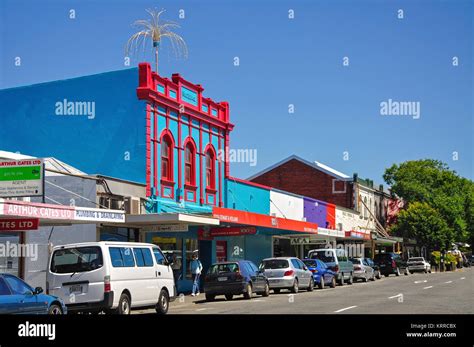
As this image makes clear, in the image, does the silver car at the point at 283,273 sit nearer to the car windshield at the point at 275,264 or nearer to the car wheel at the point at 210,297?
the car windshield at the point at 275,264

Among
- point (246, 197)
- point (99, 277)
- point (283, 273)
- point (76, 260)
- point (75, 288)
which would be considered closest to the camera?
point (99, 277)

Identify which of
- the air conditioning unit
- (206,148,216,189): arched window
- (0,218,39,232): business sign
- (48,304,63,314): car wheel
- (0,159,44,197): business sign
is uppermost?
(206,148,216,189): arched window

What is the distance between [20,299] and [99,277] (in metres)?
3.70

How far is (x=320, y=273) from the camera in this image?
116 ft

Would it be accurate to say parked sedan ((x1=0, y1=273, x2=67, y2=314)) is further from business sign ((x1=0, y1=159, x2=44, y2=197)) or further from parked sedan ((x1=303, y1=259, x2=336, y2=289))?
parked sedan ((x1=303, y1=259, x2=336, y2=289))

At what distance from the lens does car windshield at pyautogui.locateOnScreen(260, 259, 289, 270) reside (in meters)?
31.2

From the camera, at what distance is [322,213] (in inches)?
2178

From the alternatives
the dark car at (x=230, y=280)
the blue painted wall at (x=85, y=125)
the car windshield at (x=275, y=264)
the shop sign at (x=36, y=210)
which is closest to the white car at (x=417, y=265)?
the car windshield at (x=275, y=264)

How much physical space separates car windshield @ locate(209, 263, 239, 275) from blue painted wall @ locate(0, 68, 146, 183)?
5.61 meters

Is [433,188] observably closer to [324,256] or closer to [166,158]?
[324,256]

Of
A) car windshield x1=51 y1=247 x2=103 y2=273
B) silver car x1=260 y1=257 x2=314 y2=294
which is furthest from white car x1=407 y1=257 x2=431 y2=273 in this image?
car windshield x1=51 y1=247 x2=103 y2=273

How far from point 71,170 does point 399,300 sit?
14304 millimetres

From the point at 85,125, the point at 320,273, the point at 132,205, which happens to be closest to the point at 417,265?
the point at 320,273
